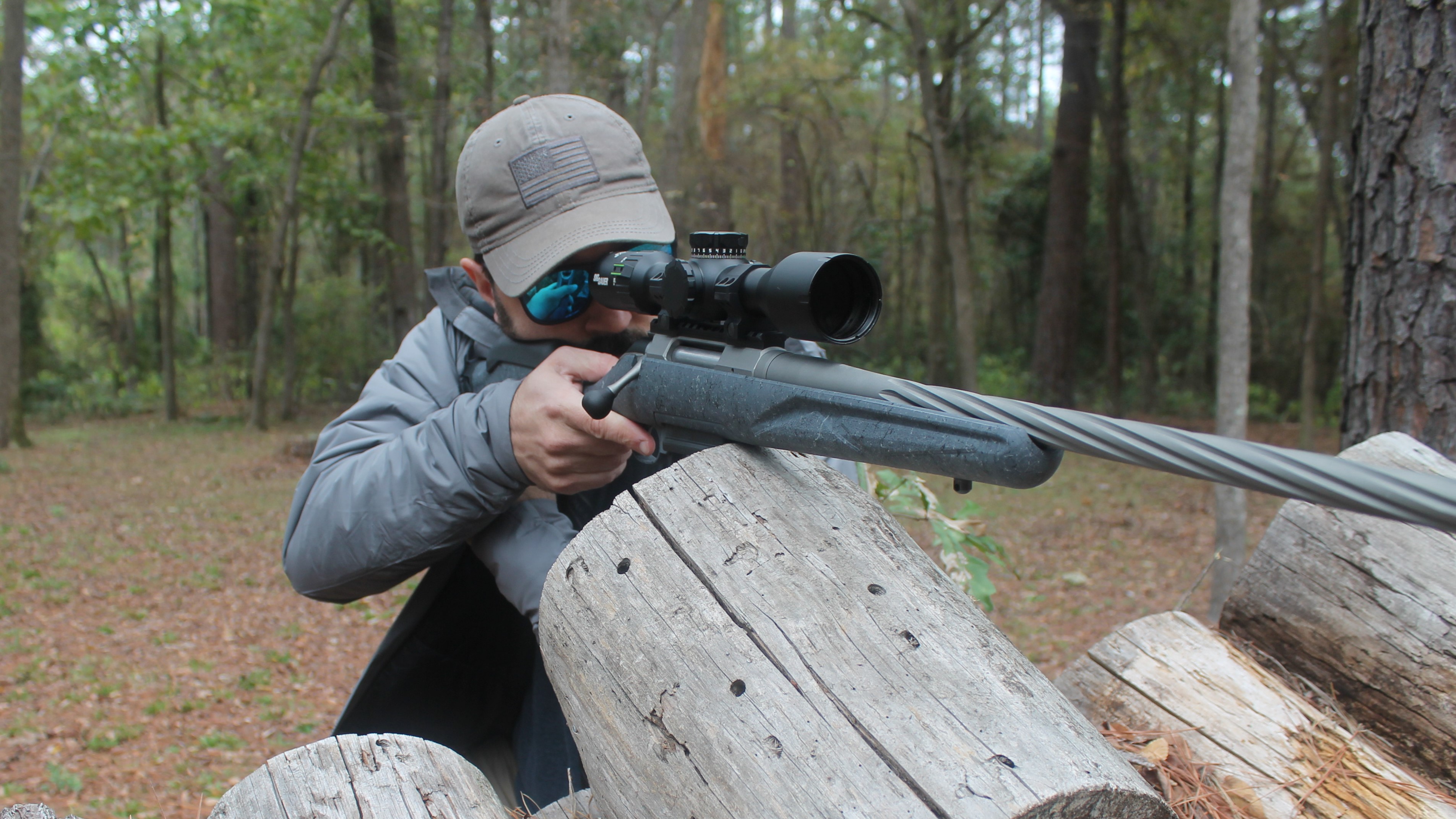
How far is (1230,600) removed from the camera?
6.43 ft

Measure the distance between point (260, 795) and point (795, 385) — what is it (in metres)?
0.95

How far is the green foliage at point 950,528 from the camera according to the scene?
115 inches

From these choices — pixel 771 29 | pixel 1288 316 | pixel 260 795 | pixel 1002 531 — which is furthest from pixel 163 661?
pixel 771 29

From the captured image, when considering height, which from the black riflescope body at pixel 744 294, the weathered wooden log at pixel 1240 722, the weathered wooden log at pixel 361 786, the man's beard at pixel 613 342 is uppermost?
the black riflescope body at pixel 744 294

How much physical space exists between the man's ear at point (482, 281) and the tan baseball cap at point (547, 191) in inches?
4.6

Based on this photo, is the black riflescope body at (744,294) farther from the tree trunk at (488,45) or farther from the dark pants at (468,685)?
the tree trunk at (488,45)

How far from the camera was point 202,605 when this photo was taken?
6.71 meters

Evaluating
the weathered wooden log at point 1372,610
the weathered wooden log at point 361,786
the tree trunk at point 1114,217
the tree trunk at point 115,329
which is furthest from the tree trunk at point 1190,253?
the tree trunk at point 115,329

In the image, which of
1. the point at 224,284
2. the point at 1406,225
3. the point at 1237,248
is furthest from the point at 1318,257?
the point at 224,284

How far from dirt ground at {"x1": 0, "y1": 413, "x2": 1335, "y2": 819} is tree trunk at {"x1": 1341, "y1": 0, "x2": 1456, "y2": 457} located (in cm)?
120

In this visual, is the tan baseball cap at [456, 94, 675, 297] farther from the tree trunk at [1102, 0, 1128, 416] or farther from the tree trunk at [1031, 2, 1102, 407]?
the tree trunk at [1102, 0, 1128, 416]

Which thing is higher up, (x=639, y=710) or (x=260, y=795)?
(x=639, y=710)

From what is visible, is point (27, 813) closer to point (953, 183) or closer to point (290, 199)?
point (953, 183)

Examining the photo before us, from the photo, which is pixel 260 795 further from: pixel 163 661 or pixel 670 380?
pixel 163 661
